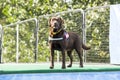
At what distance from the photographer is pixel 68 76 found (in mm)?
6488

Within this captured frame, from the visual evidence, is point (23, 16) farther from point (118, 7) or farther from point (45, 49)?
point (118, 7)

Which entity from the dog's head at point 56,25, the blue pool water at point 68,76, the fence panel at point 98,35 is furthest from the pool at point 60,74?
the fence panel at point 98,35

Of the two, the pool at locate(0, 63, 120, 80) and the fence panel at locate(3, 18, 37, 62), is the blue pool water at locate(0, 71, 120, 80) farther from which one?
the fence panel at locate(3, 18, 37, 62)

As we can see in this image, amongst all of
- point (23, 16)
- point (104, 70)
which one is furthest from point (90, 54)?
point (23, 16)

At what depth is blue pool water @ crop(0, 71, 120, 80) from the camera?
20.6ft

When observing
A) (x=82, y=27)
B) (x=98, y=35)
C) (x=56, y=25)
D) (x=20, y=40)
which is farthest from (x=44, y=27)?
(x=56, y=25)

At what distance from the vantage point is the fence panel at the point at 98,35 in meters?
9.13

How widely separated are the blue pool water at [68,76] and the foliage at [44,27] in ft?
7.97

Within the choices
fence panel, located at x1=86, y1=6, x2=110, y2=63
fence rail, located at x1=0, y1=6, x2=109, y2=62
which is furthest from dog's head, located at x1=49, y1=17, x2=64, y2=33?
fence panel, located at x1=86, y1=6, x2=110, y2=63

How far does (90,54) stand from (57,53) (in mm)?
863

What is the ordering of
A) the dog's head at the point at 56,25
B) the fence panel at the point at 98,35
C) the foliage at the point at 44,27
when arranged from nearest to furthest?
the dog's head at the point at 56,25 < the fence panel at the point at 98,35 < the foliage at the point at 44,27

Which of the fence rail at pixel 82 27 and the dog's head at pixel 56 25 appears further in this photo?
the fence rail at pixel 82 27

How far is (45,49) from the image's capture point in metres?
10.7

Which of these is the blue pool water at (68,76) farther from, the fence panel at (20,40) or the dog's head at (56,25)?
the fence panel at (20,40)
